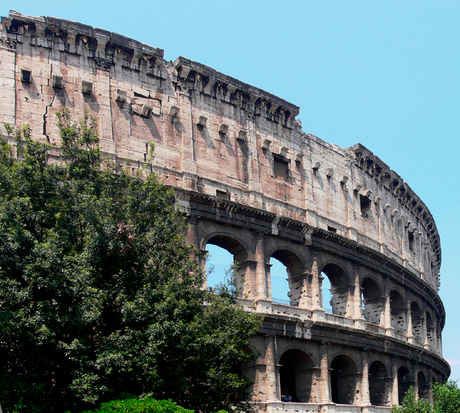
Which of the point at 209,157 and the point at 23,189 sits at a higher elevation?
the point at 209,157

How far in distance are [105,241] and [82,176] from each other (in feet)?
8.67

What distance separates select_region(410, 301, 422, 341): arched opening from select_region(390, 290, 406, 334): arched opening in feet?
8.54

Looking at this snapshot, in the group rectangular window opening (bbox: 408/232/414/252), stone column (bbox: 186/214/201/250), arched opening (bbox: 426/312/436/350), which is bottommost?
arched opening (bbox: 426/312/436/350)

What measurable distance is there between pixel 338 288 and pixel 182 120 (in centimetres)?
1134

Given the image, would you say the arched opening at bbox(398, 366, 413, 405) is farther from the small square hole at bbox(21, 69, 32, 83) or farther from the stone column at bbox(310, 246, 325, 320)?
the small square hole at bbox(21, 69, 32, 83)

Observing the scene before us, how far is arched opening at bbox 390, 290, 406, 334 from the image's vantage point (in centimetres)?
3453

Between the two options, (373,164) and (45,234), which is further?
(373,164)

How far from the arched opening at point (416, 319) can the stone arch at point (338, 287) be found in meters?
8.70

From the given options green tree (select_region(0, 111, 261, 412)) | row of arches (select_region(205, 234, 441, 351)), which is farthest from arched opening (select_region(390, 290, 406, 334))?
green tree (select_region(0, 111, 261, 412))

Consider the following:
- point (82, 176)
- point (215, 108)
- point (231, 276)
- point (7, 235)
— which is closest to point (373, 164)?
point (215, 108)

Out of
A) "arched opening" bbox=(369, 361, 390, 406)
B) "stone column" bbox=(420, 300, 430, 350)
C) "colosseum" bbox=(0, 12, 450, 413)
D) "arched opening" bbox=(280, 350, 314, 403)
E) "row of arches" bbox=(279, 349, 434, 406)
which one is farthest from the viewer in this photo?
"stone column" bbox=(420, 300, 430, 350)

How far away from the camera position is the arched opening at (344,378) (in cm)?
2866

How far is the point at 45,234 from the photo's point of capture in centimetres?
1761

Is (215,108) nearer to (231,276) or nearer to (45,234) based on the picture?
(231,276)
